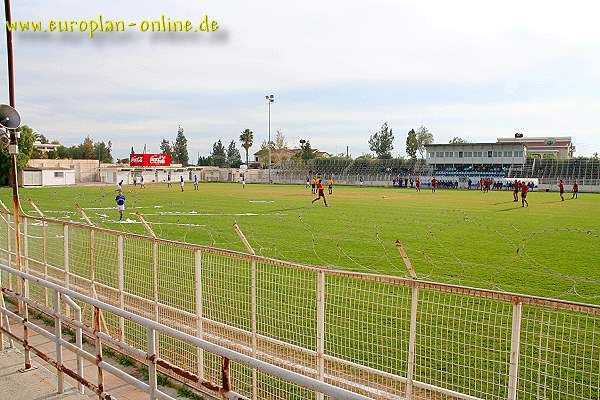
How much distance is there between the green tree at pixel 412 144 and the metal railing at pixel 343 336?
13122cm

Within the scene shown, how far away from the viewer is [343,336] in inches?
305

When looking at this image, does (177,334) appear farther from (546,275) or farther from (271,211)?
(271,211)

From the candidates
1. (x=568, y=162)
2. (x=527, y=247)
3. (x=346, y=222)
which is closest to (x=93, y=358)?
(x=527, y=247)

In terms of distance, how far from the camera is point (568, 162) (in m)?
76.6

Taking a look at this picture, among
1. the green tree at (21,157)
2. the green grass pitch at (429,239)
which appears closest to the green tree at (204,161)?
the green tree at (21,157)

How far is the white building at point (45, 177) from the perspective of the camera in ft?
236

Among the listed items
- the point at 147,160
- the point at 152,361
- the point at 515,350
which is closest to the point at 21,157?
the point at 147,160

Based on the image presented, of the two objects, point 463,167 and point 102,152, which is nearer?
point 463,167

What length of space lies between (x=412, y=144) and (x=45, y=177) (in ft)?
311

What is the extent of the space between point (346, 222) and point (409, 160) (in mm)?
73465

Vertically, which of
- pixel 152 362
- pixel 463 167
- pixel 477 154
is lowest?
pixel 152 362

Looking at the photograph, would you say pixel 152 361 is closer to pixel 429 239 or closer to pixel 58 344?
pixel 58 344

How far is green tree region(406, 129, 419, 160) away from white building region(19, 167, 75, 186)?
293ft

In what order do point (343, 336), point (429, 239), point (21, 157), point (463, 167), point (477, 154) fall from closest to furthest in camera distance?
point (343, 336), point (429, 239), point (21, 157), point (477, 154), point (463, 167)
